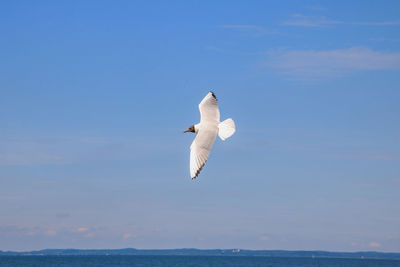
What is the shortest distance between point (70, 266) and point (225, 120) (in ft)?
599

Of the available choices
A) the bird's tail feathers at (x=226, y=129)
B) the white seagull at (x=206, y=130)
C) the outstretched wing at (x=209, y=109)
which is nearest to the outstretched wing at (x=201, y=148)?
the white seagull at (x=206, y=130)

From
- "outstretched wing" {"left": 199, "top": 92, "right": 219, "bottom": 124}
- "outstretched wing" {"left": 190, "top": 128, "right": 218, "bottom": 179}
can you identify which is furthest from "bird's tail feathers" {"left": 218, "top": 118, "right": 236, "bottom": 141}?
"outstretched wing" {"left": 199, "top": 92, "right": 219, "bottom": 124}

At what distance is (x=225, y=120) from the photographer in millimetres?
21438

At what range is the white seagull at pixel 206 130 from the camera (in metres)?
19.8

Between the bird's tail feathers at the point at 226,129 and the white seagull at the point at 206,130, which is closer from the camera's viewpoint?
the white seagull at the point at 206,130

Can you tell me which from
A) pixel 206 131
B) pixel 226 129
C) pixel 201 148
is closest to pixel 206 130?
pixel 206 131

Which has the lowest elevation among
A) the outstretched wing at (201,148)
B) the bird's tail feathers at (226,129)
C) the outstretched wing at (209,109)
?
the outstretched wing at (201,148)

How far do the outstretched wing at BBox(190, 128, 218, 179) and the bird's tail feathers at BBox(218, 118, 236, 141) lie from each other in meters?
0.19

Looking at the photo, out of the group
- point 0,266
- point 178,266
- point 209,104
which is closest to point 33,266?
point 0,266

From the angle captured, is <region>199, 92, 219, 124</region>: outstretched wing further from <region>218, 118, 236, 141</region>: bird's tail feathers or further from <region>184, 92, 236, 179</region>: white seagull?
<region>218, 118, 236, 141</region>: bird's tail feathers

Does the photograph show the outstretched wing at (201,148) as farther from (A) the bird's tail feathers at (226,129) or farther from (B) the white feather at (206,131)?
(A) the bird's tail feathers at (226,129)

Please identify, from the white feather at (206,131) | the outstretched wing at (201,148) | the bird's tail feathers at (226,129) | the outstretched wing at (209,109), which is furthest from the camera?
the outstretched wing at (209,109)

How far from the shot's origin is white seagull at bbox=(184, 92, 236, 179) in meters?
19.8

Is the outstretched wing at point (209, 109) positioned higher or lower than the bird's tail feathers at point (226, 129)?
higher
